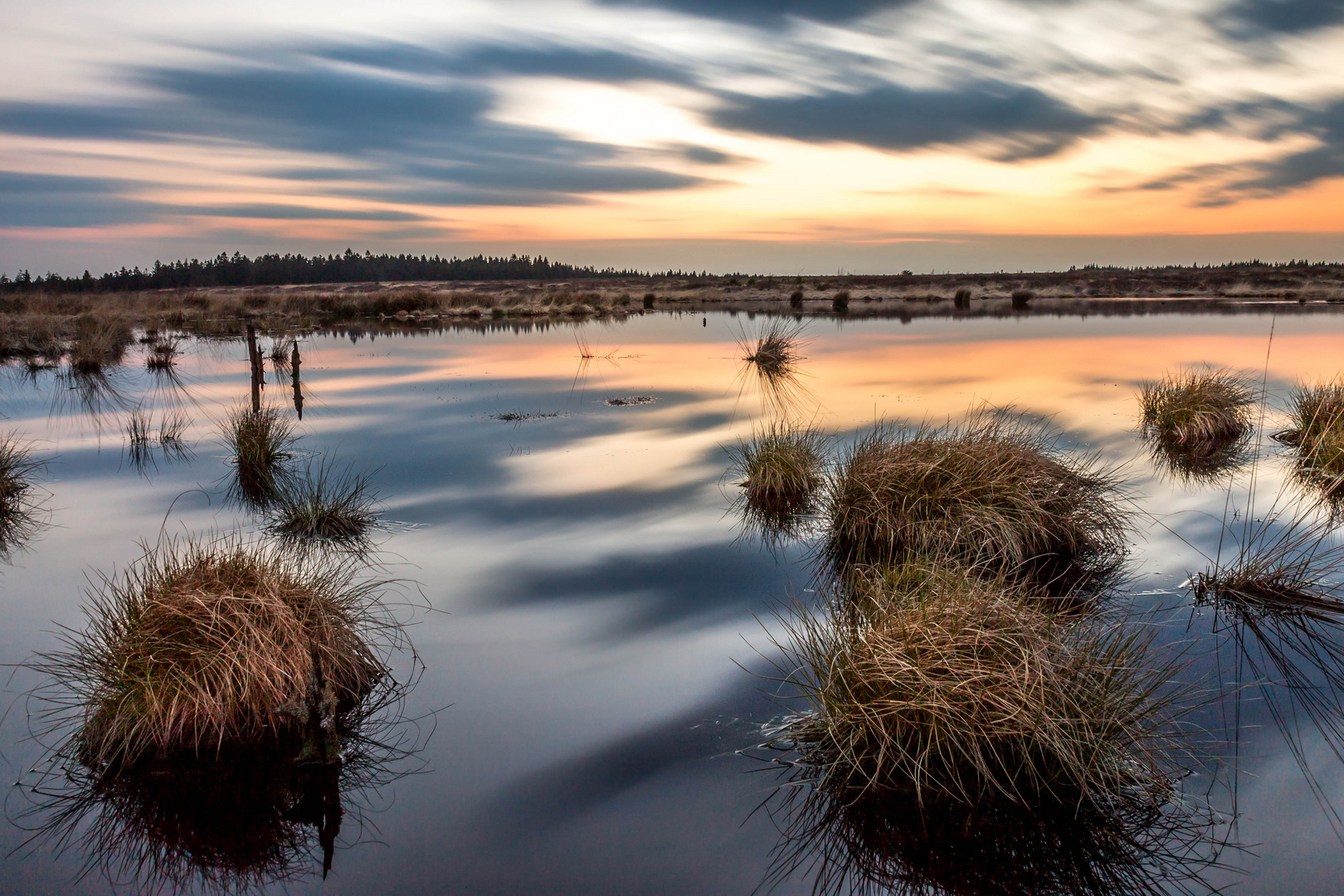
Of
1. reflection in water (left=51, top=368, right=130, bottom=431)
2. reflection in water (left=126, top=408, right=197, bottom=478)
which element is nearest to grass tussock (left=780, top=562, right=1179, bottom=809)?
reflection in water (left=126, top=408, right=197, bottom=478)

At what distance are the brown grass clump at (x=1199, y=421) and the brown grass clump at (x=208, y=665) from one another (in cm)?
1310

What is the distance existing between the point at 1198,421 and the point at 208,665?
15418mm

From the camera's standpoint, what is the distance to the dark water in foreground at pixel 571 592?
15.0 ft

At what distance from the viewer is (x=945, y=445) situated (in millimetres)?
9250

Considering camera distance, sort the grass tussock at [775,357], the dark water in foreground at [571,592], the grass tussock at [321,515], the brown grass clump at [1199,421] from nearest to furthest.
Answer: the dark water in foreground at [571,592], the grass tussock at [321,515], the brown grass clump at [1199,421], the grass tussock at [775,357]

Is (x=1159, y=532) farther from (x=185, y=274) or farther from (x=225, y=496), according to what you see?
(x=185, y=274)

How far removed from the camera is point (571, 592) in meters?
8.58

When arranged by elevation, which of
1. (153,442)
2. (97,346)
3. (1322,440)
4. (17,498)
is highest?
(1322,440)

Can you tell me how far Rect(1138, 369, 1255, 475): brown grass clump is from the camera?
47.5 feet

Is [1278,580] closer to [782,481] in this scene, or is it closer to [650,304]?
[782,481]

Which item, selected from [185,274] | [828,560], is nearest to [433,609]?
[828,560]

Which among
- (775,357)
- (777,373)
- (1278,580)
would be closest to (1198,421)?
(1278,580)

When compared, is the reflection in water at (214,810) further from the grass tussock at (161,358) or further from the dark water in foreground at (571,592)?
the grass tussock at (161,358)

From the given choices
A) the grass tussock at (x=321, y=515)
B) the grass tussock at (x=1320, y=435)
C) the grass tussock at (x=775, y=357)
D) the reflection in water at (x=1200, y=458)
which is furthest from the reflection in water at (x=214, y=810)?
the grass tussock at (x=775, y=357)
